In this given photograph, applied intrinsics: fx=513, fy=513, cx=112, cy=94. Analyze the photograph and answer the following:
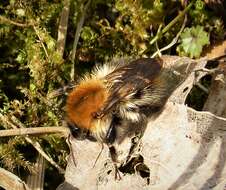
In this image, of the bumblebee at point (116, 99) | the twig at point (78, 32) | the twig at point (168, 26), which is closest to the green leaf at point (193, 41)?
the twig at point (168, 26)

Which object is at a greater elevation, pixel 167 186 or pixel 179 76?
pixel 179 76

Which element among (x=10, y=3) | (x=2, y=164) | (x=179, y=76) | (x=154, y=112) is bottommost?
(x=2, y=164)

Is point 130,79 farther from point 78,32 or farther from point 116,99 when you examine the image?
point 78,32

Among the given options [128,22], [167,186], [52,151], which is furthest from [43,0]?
[167,186]

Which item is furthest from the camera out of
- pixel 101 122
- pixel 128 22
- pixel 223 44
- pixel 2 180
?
pixel 128 22

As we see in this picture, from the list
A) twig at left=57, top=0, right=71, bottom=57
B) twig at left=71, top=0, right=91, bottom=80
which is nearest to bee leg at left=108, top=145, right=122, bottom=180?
twig at left=71, top=0, right=91, bottom=80

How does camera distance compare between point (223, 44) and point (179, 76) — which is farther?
point (223, 44)

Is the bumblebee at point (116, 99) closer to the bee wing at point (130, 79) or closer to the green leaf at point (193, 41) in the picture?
the bee wing at point (130, 79)

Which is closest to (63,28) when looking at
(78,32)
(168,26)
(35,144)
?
(78,32)

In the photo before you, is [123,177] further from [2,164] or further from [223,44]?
[223,44]
